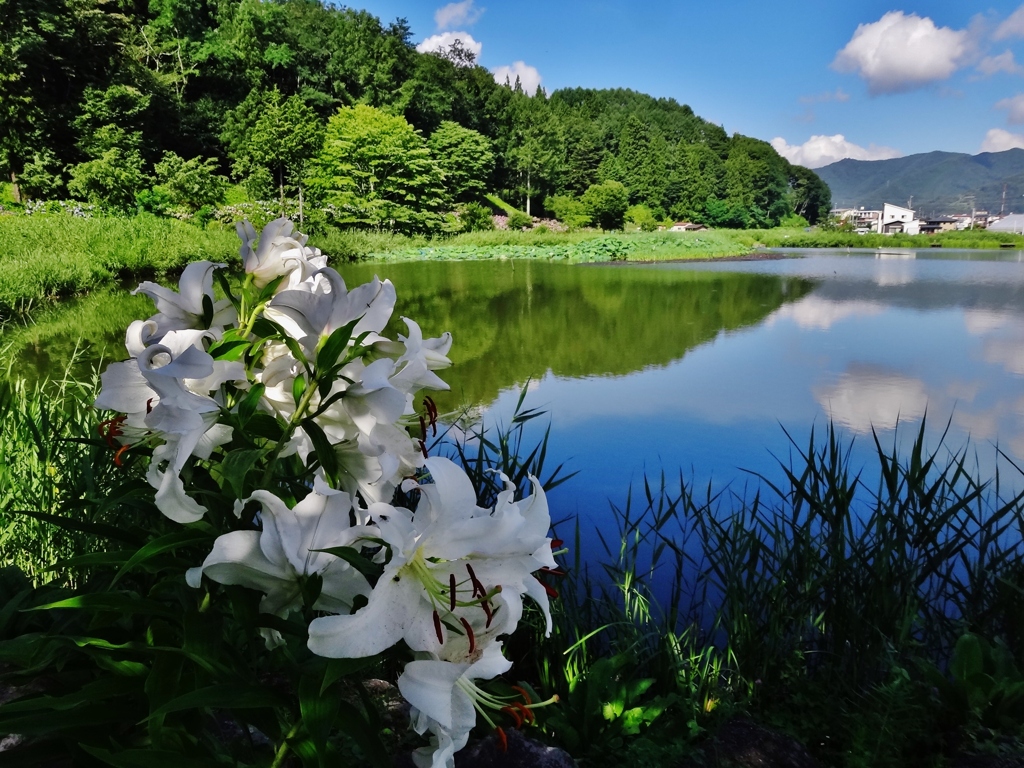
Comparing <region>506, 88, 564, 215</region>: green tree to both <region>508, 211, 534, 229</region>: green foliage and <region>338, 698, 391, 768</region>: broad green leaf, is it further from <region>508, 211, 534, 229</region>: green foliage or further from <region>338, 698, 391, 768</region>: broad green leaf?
<region>338, 698, 391, 768</region>: broad green leaf

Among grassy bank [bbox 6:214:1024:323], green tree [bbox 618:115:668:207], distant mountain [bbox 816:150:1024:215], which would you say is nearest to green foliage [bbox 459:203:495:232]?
grassy bank [bbox 6:214:1024:323]

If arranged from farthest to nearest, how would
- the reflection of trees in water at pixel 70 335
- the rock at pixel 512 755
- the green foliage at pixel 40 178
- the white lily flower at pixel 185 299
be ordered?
the green foliage at pixel 40 178 → the reflection of trees in water at pixel 70 335 → the rock at pixel 512 755 → the white lily flower at pixel 185 299

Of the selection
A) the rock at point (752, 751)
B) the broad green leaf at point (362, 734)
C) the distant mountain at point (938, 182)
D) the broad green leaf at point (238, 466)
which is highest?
the distant mountain at point (938, 182)

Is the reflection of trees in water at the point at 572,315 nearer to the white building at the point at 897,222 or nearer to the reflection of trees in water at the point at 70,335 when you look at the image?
the reflection of trees in water at the point at 70,335

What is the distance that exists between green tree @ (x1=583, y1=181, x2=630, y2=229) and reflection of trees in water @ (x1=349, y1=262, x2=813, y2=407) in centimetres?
1822

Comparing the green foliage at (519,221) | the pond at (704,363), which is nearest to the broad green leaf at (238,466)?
the pond at (704,363)

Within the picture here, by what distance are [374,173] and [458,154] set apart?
5.97 m

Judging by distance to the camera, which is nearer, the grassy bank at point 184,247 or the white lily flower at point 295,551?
the white lily flower at point 295,551

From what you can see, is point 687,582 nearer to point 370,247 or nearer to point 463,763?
point 463,763

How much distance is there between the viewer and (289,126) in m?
20.3

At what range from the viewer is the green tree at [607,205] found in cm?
2858

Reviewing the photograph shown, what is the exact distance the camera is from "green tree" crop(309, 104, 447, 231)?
19.4 meters

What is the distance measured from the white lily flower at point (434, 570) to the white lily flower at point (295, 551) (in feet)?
0.13

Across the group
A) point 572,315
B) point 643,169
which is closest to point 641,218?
point 643,169
